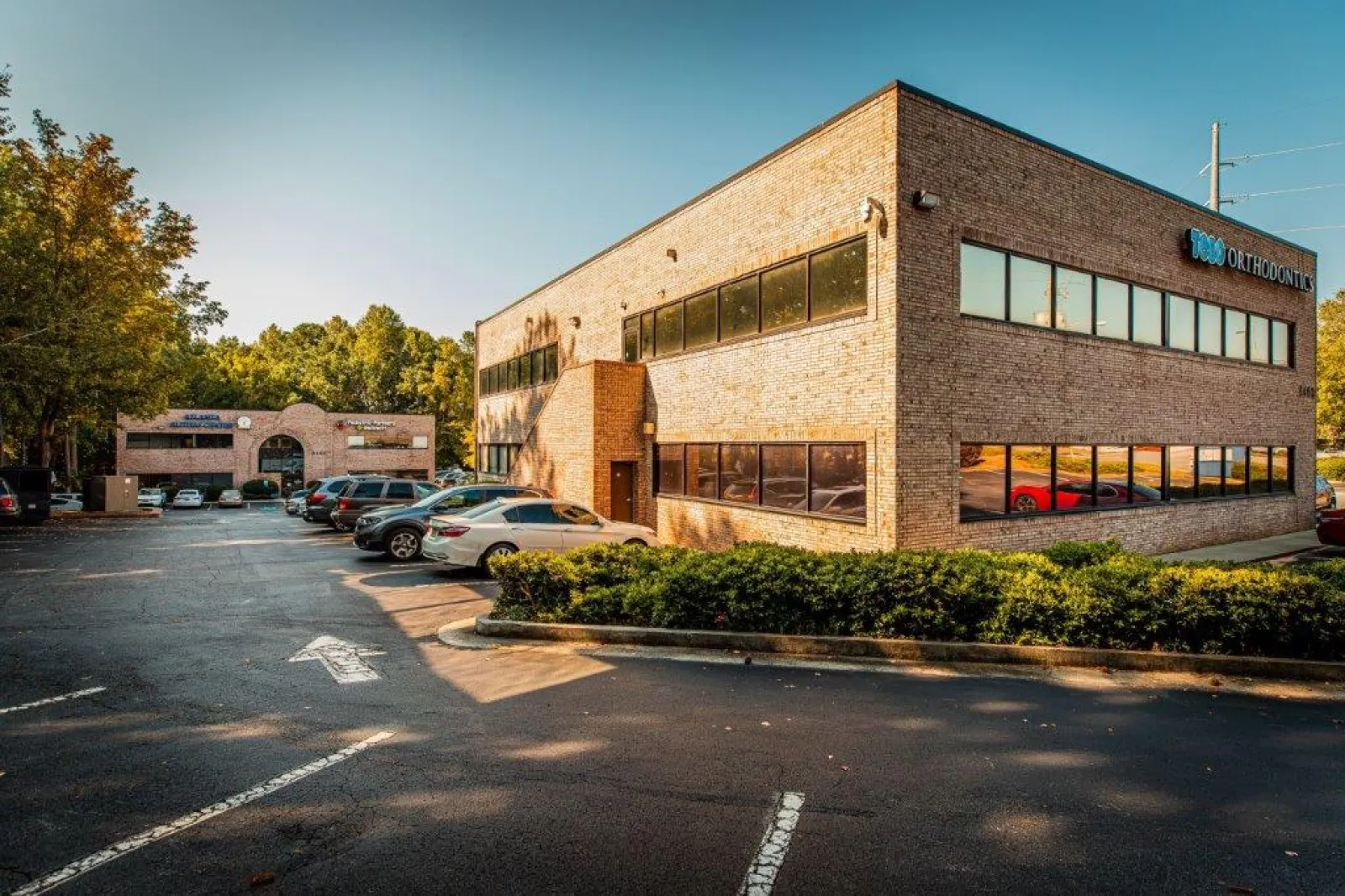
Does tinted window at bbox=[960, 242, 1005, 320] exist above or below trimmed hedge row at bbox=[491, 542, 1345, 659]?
above

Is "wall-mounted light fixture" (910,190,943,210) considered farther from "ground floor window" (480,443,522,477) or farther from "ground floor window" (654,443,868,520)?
"ground floor window" (480,443,522,477)

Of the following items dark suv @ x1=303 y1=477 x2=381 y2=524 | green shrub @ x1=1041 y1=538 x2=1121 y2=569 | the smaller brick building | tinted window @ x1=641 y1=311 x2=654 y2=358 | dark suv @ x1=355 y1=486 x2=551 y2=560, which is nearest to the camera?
green shrub @ x1=1041 y1=538 x2=1121 y2=569

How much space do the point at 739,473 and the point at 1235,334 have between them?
1335 cm

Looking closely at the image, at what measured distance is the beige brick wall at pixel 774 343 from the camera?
11719 millimetres

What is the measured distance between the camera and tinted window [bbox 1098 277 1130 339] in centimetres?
1455

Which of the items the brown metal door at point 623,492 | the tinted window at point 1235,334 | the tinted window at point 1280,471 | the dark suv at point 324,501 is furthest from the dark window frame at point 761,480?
the tinted window at point 1280,471

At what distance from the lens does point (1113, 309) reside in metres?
14.8

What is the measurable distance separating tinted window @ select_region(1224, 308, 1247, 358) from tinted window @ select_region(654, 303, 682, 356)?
1343 centimetres

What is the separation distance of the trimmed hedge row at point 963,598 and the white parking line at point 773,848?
3.76 m

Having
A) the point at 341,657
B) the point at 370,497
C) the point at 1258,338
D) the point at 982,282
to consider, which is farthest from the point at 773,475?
the point at 1258,338

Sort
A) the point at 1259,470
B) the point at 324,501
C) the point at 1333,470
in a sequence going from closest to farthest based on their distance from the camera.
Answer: the point at 1259,470, the point at 324,501, the point at 1333,470

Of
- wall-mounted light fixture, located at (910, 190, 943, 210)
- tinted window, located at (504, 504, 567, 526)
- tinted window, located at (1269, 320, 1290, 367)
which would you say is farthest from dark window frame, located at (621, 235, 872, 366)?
tinted window, located at (1269, 320, 1290, 367)

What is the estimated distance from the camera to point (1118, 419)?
48.3 ft

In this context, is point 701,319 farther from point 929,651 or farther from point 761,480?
point 929,651
